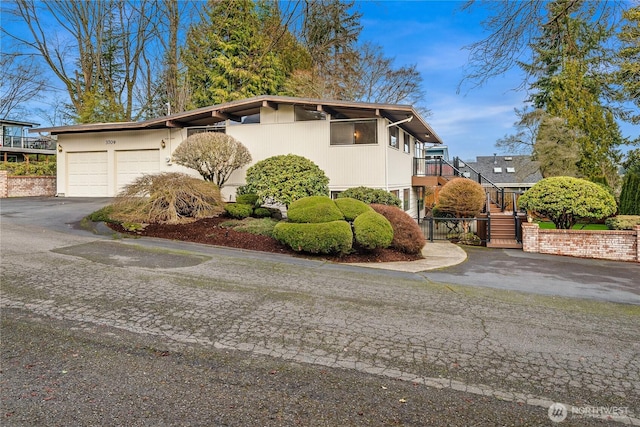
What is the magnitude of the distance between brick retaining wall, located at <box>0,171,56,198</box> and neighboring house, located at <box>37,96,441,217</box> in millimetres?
3567

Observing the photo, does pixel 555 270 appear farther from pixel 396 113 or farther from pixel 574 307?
pixel 396 113

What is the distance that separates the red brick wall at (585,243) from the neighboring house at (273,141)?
16.2ft

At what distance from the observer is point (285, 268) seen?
784cm

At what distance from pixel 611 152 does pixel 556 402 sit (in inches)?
971

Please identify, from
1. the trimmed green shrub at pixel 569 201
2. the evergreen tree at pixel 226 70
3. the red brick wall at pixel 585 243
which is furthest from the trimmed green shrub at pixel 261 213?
the evergreen tree at pixel 226 70

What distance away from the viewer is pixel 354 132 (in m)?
14.6

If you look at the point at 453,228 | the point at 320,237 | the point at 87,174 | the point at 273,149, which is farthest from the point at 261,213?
the point at 87,174

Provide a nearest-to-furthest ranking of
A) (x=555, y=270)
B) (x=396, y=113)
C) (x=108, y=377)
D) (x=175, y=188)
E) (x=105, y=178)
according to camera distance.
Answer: (x=108, y=377), (x=555, y=270), (x=175, y=188), (x=396, y=113), (x=105, y=178)

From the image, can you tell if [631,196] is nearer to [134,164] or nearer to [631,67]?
[631,67]

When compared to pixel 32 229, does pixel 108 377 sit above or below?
below

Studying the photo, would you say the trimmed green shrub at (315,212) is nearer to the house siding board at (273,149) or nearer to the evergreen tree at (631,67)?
the house siding board at (273,149)

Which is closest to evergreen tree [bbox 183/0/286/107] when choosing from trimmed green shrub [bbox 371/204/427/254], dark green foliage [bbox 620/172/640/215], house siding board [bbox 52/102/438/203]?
house siding board [bbox 52/102/438/203]

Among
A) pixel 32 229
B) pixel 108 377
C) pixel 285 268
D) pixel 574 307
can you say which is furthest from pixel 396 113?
pixel 108 377

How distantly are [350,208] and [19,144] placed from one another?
33.6 meters
